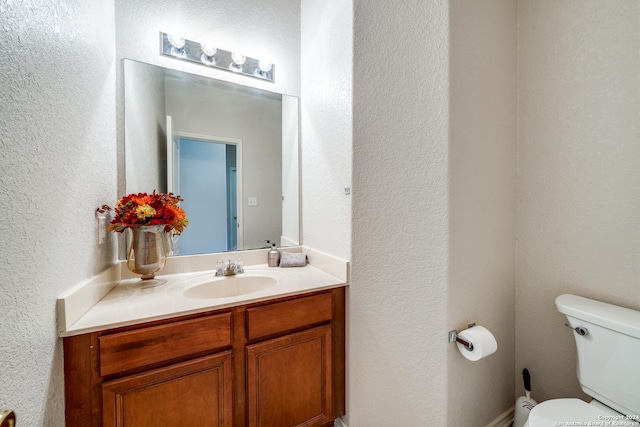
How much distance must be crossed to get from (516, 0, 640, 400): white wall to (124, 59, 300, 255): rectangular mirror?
1.38 meters

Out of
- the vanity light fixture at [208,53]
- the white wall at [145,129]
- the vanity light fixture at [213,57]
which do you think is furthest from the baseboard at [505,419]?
the vanity light fixture at [208,53]

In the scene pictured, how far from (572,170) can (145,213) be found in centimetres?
203

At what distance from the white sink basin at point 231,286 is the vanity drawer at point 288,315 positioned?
A: 0.69 feet

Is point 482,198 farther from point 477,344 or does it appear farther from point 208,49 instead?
point 208,49

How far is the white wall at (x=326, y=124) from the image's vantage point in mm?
1206

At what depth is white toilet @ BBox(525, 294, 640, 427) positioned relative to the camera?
2.97 ft

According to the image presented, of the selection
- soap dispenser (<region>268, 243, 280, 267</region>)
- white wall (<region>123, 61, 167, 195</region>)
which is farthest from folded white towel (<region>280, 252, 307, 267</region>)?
white wall (<region>123, 61, 167, 195</region>)

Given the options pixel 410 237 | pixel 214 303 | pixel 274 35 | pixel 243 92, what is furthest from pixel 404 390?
pixel 274 35

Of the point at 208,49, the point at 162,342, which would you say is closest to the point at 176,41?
the point at 208,49

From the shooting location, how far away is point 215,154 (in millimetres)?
1502

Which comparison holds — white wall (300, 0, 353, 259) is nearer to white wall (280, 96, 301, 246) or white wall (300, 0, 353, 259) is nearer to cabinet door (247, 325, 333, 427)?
white wall (280, 96, 301, 246)

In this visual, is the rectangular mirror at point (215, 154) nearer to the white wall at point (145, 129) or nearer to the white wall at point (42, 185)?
the white wall at point (145, 129)

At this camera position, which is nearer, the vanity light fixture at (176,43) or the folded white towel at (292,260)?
the vanity light fixture at (176,43)

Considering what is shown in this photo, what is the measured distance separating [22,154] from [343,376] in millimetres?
1446
